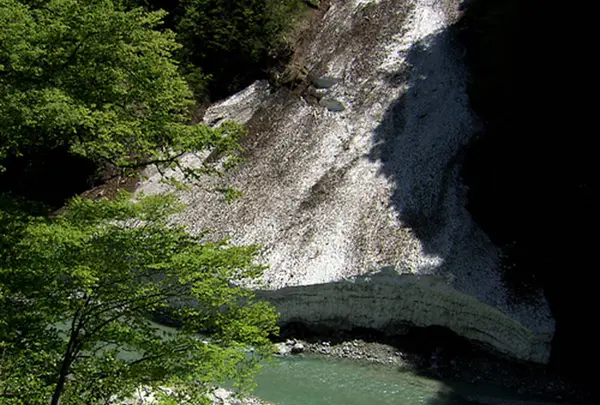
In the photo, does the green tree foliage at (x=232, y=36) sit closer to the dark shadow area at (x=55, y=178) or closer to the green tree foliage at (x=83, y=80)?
the dark shadow area at (x=55, y=178)

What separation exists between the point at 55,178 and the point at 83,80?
44.9 ft

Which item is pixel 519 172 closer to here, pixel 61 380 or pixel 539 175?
pixel 539 175

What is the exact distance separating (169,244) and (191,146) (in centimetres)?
190

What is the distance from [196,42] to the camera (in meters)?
22.1

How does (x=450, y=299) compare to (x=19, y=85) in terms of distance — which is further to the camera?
(x=450, y=299)

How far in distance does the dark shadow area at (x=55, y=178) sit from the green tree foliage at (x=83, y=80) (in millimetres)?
11790

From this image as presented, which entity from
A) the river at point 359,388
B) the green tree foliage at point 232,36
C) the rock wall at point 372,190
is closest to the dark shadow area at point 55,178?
the rock wall at point 372,190

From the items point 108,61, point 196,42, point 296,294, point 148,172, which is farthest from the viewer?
point 196,42

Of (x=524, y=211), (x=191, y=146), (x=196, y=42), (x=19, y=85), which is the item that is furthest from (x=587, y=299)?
(x=196, y=42)

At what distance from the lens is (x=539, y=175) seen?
46.5 feet

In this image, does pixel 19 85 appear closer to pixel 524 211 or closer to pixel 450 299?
pixel 450 299

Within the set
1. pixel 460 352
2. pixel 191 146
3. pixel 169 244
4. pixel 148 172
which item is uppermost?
pixel 148 172

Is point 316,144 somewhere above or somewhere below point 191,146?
above

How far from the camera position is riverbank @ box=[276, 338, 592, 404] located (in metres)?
12.1
